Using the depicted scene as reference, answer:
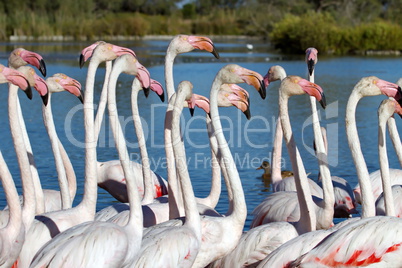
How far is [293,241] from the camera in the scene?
16.1 ft

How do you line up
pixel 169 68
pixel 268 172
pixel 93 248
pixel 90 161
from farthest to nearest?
pixel 268 172 < pixel 169 68 < pixel 90 161 < pixel 93 248

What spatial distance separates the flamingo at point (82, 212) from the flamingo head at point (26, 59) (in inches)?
22.0

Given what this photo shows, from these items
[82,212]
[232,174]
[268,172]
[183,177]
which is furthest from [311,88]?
[268,172]

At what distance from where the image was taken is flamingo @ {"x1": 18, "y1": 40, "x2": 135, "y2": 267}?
17.4ft

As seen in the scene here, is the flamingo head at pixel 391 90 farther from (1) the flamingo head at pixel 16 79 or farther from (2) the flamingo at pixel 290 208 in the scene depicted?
(1) the flamingo head at pixel 16 79

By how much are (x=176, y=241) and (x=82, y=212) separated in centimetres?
111

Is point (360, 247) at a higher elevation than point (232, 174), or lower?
lower

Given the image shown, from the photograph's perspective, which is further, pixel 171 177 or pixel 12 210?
pixel 171 177

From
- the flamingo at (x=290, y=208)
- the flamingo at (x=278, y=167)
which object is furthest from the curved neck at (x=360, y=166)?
the flamingo at (x=278, y=167)

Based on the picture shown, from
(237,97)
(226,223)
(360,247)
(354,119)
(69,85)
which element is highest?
(69,85)

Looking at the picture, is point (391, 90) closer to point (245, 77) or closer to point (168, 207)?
point (245, 77)

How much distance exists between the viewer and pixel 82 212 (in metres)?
5.60

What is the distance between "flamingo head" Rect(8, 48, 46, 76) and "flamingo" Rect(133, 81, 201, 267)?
147cm

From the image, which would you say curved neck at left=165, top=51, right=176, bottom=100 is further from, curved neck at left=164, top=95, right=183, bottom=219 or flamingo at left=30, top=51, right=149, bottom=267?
flamingo at left=30, top=51, right=149, bottom=267
